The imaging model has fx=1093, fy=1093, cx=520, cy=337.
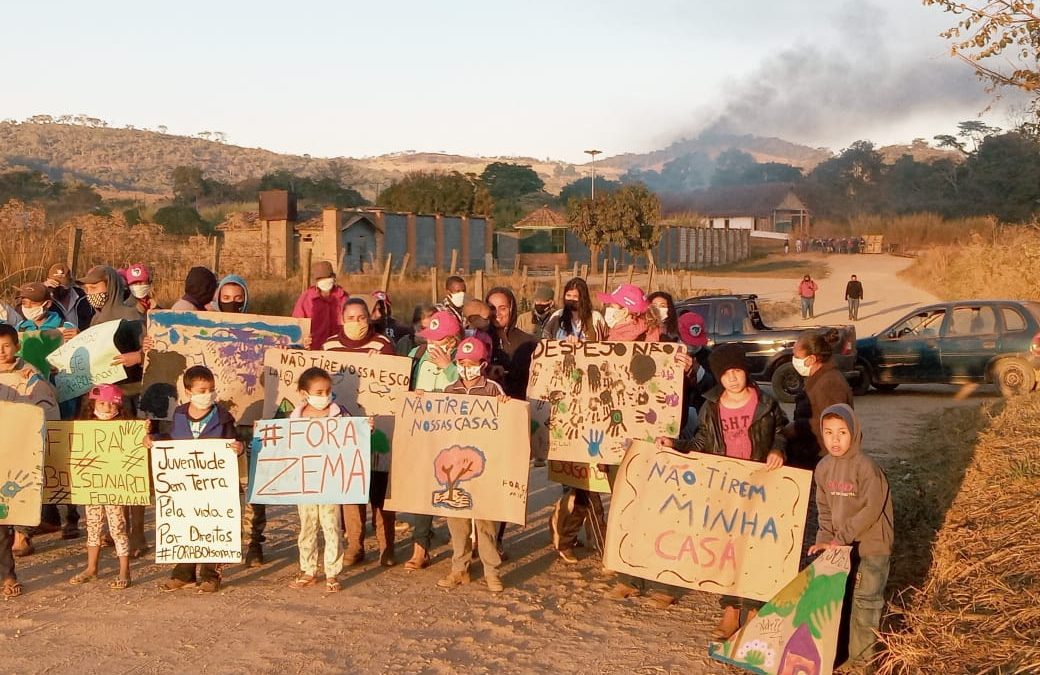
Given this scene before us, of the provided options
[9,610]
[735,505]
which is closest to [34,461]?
[9,610]

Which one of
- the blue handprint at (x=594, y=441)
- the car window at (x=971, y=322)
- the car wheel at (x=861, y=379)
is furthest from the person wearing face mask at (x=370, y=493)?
the car window at (x=971, y=322)

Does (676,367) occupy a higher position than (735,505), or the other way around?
(676,367)

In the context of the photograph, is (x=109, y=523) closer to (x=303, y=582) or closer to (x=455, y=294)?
(x=303, y=582)

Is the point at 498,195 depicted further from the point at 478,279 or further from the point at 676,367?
the point at 676,367

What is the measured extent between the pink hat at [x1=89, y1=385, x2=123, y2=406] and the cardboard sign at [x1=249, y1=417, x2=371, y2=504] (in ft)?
3.85

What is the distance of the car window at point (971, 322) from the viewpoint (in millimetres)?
18047

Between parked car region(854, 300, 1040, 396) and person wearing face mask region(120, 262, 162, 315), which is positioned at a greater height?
person wearing face mask region(120, 262, 162, 315)

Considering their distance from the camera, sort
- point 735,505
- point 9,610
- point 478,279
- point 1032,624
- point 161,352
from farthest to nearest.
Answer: point 478,279
point 161,352
point 9,610
point 735,505
point 1032,624

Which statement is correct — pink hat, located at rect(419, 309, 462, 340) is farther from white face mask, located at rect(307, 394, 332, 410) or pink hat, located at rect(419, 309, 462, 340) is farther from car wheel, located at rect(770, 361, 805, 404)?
car wheel, located at rect(770, 361, 805, 404)

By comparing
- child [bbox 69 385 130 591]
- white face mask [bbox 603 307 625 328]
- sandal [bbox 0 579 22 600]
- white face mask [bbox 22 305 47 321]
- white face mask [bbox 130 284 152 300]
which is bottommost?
sandal [bbox 0 579 22 600]

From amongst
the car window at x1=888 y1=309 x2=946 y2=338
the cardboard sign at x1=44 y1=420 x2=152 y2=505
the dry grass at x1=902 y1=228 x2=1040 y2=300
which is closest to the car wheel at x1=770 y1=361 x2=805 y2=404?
the car window at x1=888 y1=309 x2=946 y2=338

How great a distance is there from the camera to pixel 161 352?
8.48 m

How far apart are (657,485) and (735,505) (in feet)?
1.73

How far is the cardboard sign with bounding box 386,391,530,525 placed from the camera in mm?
7438
